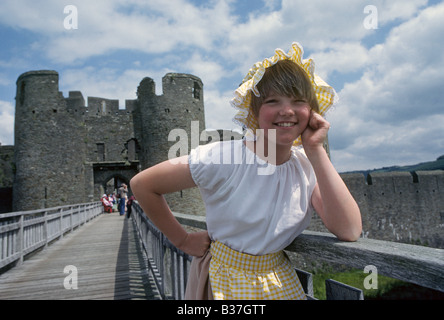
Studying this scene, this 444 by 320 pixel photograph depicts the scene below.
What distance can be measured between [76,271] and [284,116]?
14.5 feet

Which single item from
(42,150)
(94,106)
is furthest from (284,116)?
(94,106)

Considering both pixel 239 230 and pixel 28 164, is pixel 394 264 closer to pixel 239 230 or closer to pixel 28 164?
pixel 239 230

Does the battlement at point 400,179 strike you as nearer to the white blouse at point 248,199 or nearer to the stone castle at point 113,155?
the stone castle at point 113,155

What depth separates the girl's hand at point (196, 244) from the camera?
53.4 inches

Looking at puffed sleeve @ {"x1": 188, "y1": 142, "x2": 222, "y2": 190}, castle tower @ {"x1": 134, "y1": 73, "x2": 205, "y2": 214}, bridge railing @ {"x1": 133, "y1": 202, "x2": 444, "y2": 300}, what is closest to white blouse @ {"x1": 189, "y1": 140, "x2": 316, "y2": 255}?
puffed sleeve @ {"x1": 188, "y1": 142, "x2": 222, "y2": 190}

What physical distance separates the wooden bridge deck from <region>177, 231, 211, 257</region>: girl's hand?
233 centimetres

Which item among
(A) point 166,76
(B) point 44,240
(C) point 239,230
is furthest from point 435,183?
(C) point 239,230

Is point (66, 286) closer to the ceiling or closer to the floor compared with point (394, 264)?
closer to the floor

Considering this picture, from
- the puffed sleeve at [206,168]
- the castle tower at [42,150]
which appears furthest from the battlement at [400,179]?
the castle tower at [42,150]

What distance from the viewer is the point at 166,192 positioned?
1.30m

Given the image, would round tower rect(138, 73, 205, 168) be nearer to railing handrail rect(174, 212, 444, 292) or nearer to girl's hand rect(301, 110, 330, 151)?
girl's hand rect(301, 110, 330, 151)

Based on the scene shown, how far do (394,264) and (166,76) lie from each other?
20901 mm

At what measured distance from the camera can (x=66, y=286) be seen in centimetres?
391

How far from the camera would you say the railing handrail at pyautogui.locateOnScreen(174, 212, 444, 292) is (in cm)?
80
